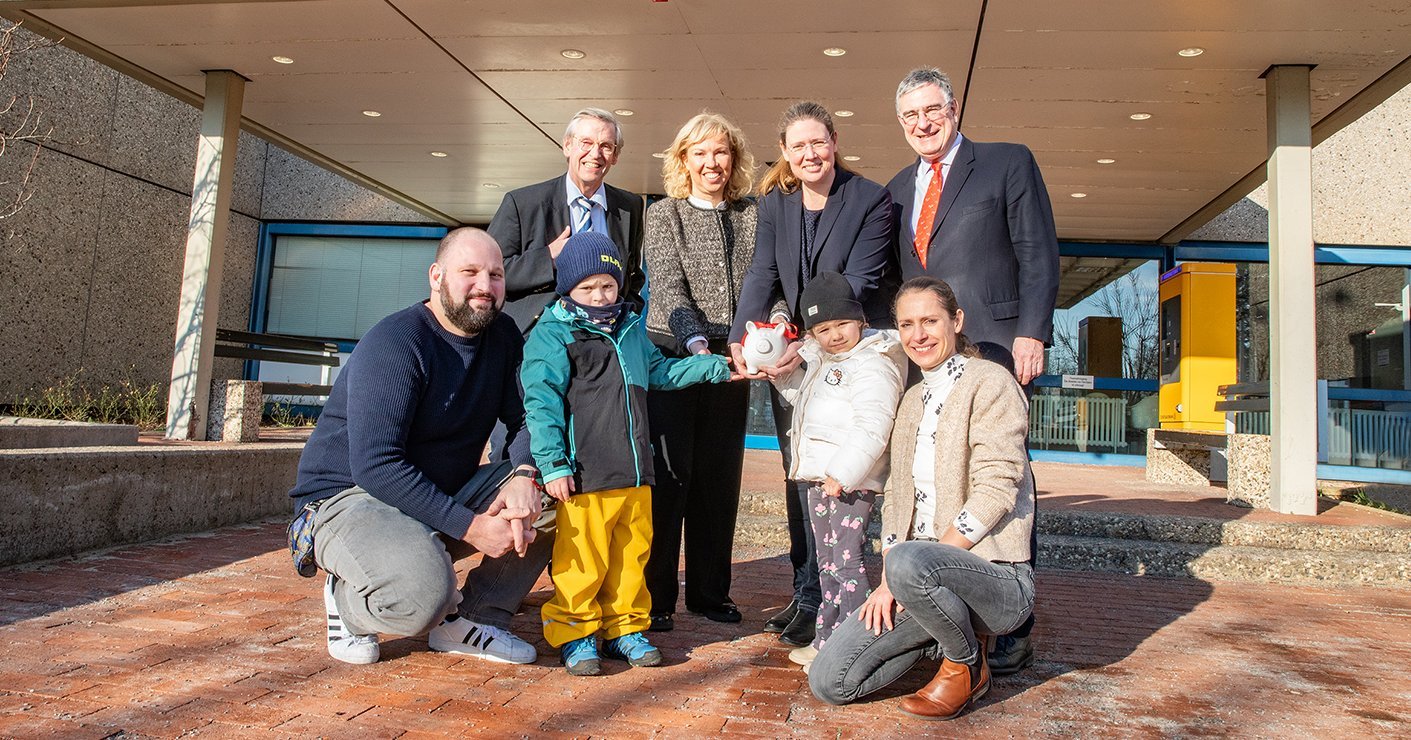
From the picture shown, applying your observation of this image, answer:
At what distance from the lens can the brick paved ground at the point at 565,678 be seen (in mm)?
2559

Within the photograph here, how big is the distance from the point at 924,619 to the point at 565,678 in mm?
1122

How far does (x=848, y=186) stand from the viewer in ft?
11.8

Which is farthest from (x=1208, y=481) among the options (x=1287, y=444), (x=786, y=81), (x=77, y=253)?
(x=77, y=253)

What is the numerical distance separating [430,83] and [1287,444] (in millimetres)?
8021

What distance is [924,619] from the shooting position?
8.97 ft

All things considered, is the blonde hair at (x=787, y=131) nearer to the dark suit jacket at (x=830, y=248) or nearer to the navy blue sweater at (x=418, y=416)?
the dark suit jacket at (x=830, y=248)

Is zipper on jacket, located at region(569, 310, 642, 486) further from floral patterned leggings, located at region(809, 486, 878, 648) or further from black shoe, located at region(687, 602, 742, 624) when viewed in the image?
black shoe, located at region(687, 602, 742, 624)

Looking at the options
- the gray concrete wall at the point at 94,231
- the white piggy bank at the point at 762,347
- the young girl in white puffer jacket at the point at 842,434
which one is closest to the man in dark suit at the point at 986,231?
the young girl in white puffer jacket at the point at 842,434

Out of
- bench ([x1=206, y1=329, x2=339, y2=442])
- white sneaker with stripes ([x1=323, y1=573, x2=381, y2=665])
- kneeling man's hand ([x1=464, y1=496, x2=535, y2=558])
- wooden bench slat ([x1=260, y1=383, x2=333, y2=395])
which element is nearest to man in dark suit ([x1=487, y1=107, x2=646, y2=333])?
kneeling man's hand ([x1=464, y1=496, x2=535, y2=558])

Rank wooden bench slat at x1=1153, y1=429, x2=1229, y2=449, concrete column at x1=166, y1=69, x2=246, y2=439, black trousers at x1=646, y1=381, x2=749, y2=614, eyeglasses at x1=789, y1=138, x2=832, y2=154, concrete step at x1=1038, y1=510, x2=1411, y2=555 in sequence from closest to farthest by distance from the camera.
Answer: eyeglasses at x1=789, y1=138, x2=832, y2=154 → black trousers at x1=646, y1=381, x2=749, y2=614 → concrete step at x1=1038, y1=510, x2=1411, y2=555 → concrete column at x1=166, y1=69, x2=246, y2=439 → wooden bench slat at x1=1153, y1=429, x2=1229, y2=449

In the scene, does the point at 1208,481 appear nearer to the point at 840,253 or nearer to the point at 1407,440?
the point at 1407,440

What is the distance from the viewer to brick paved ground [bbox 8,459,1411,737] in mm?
2559

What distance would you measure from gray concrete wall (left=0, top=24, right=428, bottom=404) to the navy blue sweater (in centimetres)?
956

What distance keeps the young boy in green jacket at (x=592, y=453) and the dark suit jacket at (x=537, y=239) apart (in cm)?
33
